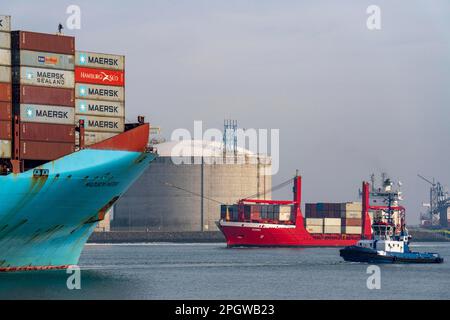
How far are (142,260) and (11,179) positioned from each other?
4076cm

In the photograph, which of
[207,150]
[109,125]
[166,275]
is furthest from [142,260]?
[207,150]

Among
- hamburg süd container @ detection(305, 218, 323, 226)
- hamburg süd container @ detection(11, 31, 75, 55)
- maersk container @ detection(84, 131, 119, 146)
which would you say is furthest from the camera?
hamburg süd container @ detection(305, 218, 323, 226)

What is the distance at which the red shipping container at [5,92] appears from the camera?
7375 centimetres

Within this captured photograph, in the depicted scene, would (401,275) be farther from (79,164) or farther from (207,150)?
(207,150)

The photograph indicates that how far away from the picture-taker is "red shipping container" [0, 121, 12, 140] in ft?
240

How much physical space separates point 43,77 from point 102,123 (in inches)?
262

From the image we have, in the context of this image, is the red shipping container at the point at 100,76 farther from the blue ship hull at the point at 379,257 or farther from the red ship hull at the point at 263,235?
the red ship hull at the point at 263,235

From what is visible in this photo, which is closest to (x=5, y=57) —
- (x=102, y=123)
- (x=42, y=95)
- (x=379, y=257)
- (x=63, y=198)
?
(x=42, y=95)

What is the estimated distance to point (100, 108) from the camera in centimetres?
8131

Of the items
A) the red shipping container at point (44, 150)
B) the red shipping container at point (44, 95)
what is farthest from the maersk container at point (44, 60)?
the red shipping container at point (44, 150)

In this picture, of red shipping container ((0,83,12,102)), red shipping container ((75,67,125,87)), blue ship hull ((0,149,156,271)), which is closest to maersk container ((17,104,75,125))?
red shipping container ((0,83,12,102))

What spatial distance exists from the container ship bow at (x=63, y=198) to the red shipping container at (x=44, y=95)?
3707 mm

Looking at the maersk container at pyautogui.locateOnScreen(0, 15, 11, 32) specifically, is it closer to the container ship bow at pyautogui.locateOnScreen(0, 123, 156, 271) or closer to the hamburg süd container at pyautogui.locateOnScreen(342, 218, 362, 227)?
the container ship bow at pyautogui.locateOnScreen(0, 123, 156, 271)

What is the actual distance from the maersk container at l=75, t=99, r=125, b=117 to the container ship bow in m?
2.13
